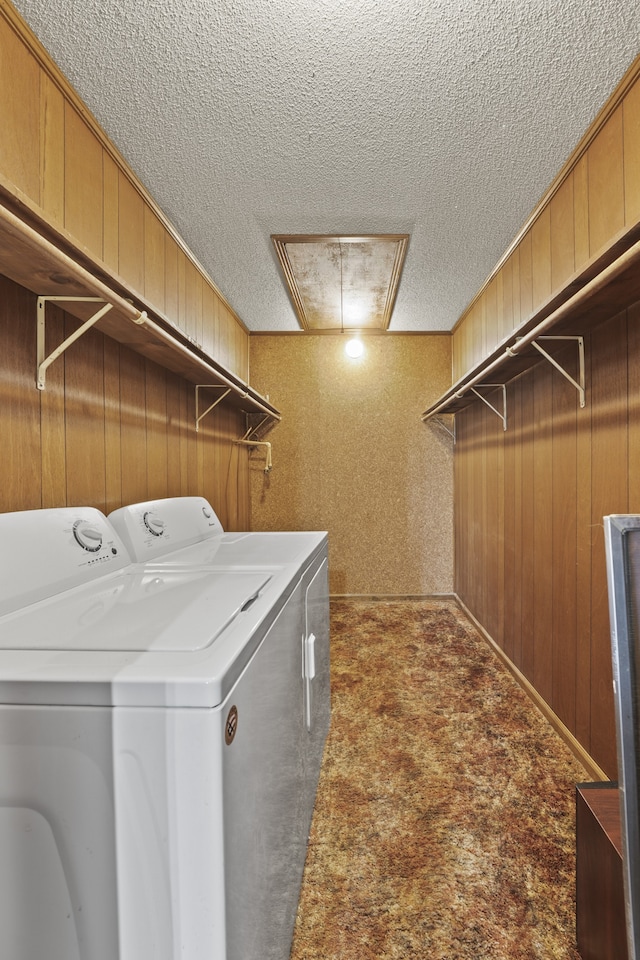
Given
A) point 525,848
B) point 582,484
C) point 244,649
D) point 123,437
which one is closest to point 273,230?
point 123,437

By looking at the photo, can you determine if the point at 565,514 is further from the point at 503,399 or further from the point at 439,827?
the point at 439,827

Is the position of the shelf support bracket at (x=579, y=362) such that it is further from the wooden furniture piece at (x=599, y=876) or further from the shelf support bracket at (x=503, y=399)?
the wooden furniture piece at (x=599, y=876)

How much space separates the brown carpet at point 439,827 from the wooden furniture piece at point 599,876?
0.14m

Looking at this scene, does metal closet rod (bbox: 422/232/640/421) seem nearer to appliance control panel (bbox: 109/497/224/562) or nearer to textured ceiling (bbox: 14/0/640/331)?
textured ceiling (bbox: 14/0/640/331)

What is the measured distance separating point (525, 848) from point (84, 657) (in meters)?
1.48

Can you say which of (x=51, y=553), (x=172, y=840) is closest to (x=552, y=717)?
(x=172, y=840)

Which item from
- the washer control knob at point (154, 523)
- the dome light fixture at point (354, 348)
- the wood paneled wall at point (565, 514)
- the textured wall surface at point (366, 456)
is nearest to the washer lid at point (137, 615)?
the washer control knob at point (154, 523)

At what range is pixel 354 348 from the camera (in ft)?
12.8

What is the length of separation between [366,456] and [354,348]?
919 mm

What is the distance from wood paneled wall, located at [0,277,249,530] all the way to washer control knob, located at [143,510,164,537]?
163 millimetres

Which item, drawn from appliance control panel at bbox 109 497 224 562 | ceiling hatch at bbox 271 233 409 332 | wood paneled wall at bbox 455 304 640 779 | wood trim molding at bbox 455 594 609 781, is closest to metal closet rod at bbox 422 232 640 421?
wood paneled wall at bbox 455 304 640 779

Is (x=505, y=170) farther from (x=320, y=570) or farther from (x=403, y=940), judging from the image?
(x=403, y=940)

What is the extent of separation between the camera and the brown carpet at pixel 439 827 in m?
1.15

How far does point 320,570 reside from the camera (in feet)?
5.53
